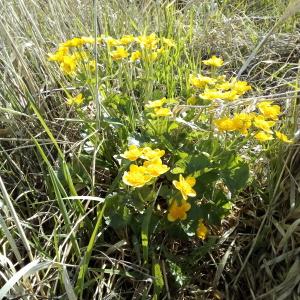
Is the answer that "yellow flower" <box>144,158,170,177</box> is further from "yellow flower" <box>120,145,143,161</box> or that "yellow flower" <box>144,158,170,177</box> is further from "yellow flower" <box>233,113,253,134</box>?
"yellow flower" <box>233,113,253,134</box>

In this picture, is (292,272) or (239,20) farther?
(239,20)

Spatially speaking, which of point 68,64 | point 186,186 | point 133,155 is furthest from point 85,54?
point 186,186

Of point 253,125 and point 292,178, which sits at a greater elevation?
point 253,125

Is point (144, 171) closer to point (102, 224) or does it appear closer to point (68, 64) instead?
point (102, 224)

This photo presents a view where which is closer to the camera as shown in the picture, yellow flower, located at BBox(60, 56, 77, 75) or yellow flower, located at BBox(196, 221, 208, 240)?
yellow flower, located at BBox(196, 221, 208, 240)

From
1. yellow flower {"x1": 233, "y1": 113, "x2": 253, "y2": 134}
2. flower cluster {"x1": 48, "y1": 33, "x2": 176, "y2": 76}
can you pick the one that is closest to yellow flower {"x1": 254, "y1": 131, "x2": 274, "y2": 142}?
yellow flower {"x1": 233, "y1": 113, "x2": 253, "y2": 134}

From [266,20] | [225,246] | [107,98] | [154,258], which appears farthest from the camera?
[266,20]

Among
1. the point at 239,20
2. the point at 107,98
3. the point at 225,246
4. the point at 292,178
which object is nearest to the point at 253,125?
the point at 292,178

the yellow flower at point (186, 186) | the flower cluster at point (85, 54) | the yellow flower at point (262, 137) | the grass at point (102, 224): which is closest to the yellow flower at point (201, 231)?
the grass at point (102, 224)

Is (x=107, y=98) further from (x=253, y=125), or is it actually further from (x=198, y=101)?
(x=253, y=125)
